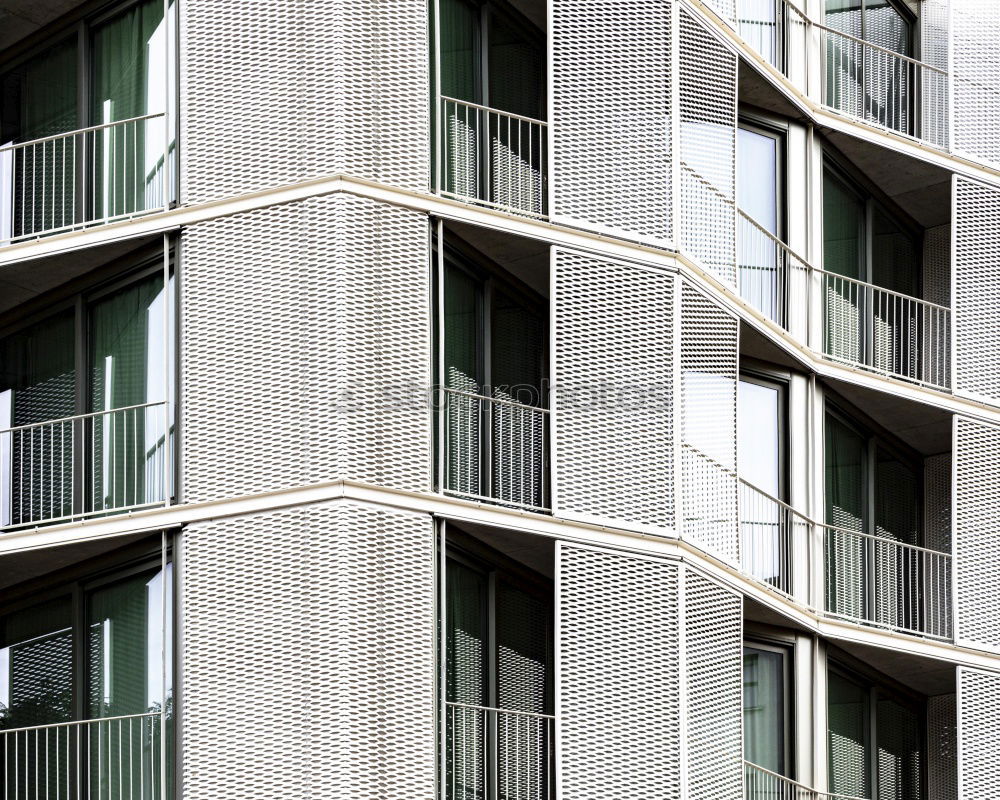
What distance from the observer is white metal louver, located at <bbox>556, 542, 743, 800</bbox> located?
33750 mm

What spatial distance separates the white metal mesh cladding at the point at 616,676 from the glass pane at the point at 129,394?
4.85 meters

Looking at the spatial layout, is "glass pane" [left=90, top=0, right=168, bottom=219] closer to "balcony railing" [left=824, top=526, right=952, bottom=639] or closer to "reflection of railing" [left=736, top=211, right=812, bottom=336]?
"reflection of railing" [left=736, top=211, right=812, bottom=336]

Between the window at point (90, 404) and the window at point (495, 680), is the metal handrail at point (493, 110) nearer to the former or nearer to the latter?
the window at point (90, 404)

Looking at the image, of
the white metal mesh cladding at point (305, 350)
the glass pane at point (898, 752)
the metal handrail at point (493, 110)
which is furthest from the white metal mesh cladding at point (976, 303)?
the white metal mesh cladding at point (305, 350)

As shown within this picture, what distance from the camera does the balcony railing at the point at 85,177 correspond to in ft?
116

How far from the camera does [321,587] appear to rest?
32.5 m

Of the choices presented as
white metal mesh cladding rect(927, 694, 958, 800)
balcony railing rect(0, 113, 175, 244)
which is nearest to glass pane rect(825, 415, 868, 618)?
white metal mesh cladding rect(927, 694, 958, 800)

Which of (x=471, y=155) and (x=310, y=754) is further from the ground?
(x=471, y=155)

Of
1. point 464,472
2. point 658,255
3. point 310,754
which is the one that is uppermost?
point 658,255

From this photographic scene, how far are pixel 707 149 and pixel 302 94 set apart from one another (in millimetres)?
5728

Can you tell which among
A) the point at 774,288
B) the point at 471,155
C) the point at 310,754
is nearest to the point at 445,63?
the point at 471,155

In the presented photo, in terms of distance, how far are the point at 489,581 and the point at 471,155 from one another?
5.14 m

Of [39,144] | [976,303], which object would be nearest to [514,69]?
[39,144]

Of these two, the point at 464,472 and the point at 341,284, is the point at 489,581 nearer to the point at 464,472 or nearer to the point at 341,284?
the point at 464,472
